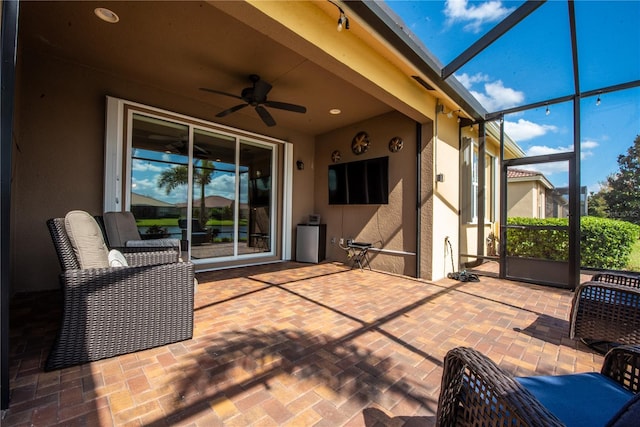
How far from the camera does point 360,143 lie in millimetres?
5457

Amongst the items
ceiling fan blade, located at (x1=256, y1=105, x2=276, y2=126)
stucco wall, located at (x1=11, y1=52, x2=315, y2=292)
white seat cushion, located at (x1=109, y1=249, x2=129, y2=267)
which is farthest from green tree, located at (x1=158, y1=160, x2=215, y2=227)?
white seat cushion, located at (x1=109, y1=249, x2=129, y2=267)

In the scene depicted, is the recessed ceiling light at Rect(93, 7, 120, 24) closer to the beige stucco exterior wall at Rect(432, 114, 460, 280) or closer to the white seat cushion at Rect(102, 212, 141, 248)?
the white seat cushion at Rect(102, 212, 141, 248)

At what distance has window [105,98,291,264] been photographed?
3.94 m

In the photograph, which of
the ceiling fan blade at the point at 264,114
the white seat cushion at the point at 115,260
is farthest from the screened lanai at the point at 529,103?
the white seat cushion at the point at 115,260

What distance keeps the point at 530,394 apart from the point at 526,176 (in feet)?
16.1

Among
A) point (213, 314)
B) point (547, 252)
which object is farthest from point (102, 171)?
point (547, 252)

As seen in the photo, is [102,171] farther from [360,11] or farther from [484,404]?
[484,404]

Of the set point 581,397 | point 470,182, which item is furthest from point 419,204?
A: point 581,397

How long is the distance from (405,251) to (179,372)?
385 centimetres

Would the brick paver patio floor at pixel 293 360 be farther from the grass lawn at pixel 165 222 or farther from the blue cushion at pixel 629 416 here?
the grass lawn at pixel 165 222

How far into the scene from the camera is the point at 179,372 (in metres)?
1.74

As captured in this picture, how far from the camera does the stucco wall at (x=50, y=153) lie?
3.28 metres

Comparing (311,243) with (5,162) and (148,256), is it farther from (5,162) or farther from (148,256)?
(5,162)

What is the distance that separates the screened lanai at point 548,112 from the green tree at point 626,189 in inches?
0.4
